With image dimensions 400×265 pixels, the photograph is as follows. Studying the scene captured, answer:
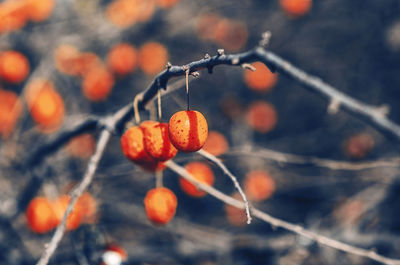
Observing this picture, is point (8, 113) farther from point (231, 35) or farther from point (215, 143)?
point (231, 35)

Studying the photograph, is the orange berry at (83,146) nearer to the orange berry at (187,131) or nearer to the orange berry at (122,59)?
the orange berry at (122,59)

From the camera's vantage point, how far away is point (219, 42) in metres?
5.35

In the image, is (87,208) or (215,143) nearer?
(87,208)

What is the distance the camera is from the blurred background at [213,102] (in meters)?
3.61

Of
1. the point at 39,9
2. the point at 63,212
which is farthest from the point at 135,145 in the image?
the point at 39,9

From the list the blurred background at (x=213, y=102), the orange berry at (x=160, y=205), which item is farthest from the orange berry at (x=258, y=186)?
the orange berry at (x=160, y=205)

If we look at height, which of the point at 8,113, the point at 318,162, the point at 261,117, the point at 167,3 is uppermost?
the point at 167,3

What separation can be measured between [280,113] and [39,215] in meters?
3.77

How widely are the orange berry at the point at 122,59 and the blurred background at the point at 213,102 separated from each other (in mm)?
15

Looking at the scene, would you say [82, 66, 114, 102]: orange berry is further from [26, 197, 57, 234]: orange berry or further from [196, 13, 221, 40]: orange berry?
[26, 197, 57, 234]: orange berry

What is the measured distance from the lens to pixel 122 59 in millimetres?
4887

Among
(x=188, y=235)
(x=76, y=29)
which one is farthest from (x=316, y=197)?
(x=76, y=29)

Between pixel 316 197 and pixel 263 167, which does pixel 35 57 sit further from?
pixel 316 197

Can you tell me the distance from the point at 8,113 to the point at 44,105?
735 mm
